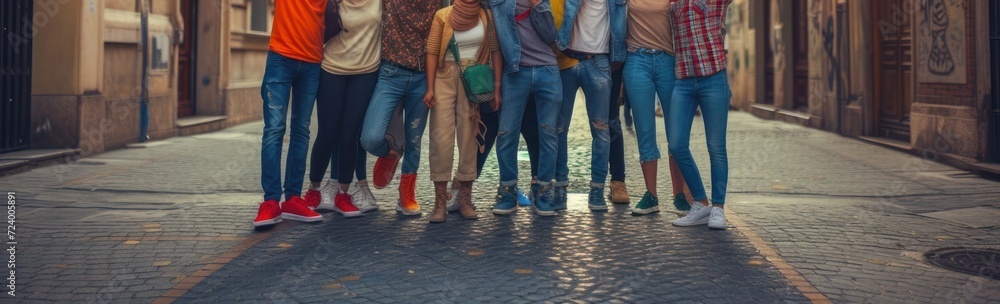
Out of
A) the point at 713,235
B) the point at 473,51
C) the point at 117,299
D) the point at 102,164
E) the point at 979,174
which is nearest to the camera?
the point at 117,299

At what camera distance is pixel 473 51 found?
7.15 metres

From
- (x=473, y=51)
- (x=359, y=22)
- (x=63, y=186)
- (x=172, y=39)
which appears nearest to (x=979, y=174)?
(x=473, y=51)

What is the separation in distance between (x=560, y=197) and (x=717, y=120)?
4.09ft

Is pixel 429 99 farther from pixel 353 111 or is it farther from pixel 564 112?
pixel 564 112

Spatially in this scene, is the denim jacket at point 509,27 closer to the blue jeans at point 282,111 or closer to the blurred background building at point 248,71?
the blue jeans at point 282,111

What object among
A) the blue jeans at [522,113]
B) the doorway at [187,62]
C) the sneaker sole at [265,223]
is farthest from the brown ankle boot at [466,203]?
the doorway at [187,62]

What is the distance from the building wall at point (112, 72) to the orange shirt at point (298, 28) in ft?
20.2

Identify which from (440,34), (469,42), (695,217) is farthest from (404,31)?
(695,217)

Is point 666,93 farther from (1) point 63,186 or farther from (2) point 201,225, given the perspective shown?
(1) point 63,186

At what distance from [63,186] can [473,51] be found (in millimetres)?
4247

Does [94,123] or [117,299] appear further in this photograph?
[94,123]

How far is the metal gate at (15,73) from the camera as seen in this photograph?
1136cm

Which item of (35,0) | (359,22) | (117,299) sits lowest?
(117,299)

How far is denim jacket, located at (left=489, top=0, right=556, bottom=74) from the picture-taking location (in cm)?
712
